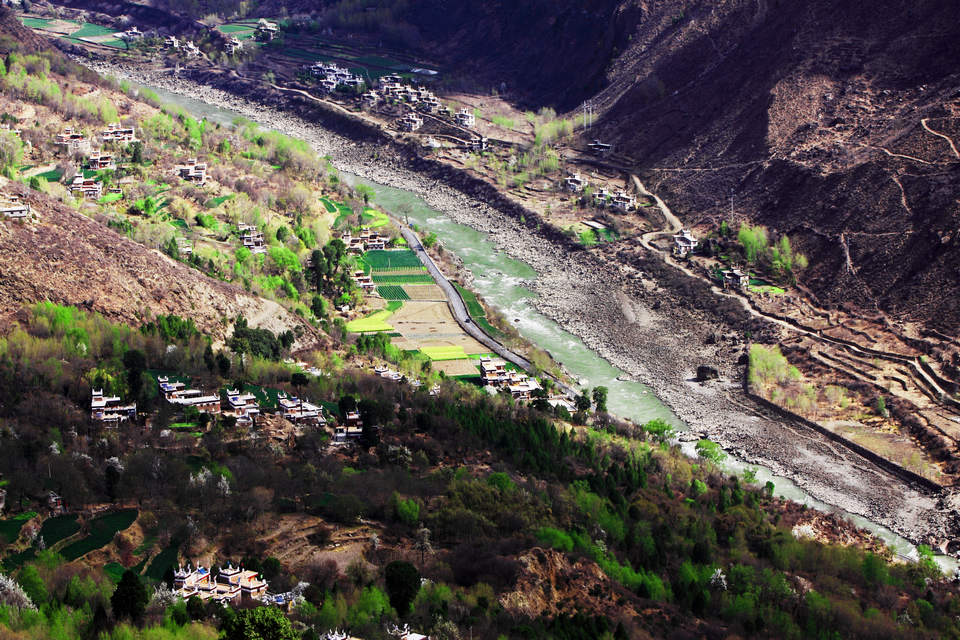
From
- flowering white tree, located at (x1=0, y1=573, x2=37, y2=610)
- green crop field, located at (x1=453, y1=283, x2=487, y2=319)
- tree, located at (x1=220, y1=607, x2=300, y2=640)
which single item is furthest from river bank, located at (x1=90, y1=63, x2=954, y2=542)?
flowering white tree, located at (x1=0, y1=573, x2=37, y2=610)

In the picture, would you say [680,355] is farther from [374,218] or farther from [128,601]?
[128,601]

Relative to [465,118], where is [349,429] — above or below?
below

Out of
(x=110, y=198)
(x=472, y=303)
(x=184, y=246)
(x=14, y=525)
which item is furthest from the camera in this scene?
(x=110, y=198)

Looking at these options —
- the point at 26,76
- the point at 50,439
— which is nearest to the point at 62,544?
the point at 50,439

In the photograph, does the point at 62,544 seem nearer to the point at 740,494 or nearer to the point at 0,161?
the point at 740,494

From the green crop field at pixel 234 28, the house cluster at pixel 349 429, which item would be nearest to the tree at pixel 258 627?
the house cluster at pixel 349 429

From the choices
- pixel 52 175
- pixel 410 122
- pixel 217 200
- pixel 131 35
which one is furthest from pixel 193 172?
pixel 131 35
